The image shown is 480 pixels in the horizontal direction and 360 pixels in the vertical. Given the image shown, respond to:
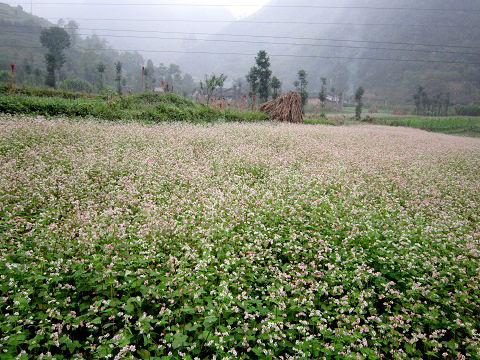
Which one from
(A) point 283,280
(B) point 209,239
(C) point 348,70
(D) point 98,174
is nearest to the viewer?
(A) point 283,280

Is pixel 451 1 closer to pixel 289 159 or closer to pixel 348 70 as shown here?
pixel 348 70

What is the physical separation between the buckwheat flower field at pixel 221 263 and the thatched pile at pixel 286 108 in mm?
15997

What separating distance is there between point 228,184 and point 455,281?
184 inches

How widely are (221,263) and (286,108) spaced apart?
21494mm

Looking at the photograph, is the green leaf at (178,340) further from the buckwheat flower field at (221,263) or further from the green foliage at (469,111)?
the green foliage at (469,111)

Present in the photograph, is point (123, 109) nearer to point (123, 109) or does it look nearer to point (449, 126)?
point (123, 109)

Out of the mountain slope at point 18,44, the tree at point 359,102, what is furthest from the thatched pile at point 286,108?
the mountain slope at point 18,44

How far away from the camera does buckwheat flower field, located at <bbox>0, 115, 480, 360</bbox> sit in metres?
2.89

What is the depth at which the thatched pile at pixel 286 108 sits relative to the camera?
23.7 metres

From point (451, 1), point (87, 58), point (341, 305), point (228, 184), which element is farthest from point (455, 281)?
point (451, 1)

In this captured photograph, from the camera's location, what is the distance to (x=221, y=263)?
4.02 meters

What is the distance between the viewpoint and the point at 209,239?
4.21m

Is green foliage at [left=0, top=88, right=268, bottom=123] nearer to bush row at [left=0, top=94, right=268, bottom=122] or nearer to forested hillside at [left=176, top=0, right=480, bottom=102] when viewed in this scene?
bush row at [left=0, top=94, right=268, bottom=122]

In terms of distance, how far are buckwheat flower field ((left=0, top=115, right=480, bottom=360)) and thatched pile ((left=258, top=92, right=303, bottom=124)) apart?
16.0m
